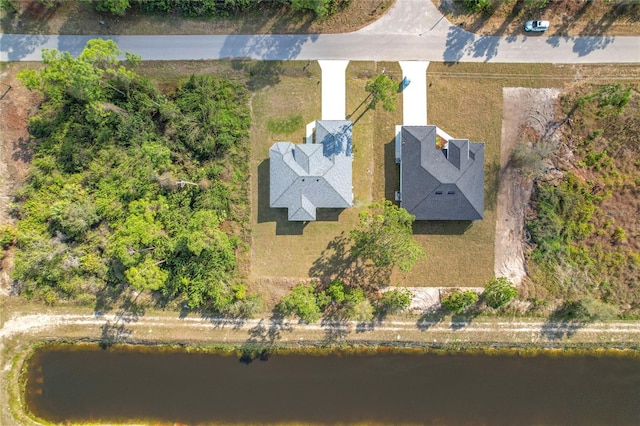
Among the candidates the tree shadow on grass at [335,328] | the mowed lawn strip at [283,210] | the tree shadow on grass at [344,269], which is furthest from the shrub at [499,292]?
the mowed lawn strip at [283,210]

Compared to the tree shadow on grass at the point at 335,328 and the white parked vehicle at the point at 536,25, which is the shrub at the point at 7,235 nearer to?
the tree shadow on grass at the point at 335,328

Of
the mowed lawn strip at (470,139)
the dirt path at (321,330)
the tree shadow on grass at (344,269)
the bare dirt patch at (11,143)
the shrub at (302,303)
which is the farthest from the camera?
the mowed lawn strip at (470,139)

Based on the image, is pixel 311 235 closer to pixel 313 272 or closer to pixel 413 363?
pixel 313 272

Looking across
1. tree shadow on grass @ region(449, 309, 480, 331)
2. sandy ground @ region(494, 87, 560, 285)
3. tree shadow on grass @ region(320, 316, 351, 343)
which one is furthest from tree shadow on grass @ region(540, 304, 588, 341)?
tree shadow on grass @ region(320, 316, 351, 343)

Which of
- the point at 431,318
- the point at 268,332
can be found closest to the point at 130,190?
the point at 268,332

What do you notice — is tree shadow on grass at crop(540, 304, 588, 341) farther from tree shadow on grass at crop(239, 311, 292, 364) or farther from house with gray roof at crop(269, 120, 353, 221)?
tree shadow on grass at crop(239, 311, 292, 364)

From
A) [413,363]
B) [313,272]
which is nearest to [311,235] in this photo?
[313,272]
